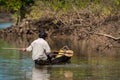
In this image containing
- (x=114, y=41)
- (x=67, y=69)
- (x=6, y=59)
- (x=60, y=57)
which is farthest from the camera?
(x=114, y=41)

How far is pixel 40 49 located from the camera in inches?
909

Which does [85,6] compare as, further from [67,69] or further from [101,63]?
[67,69]

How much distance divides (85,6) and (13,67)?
1881 centimetres

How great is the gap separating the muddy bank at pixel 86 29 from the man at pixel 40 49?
1085 centimetres

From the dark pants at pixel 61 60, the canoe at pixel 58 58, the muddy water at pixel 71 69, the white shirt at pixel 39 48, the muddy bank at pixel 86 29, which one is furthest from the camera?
the muddy bank at pixel 86 29

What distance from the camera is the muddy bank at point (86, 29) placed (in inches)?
1412

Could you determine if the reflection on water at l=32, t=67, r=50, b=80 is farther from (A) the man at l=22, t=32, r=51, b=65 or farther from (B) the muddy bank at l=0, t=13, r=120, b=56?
(B) the muddy bank at l=0, t=13, r=120, b=56

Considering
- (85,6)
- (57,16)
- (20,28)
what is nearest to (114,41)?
(85,6)

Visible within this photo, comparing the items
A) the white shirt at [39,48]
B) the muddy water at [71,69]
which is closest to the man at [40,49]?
the white shirt at [39,48]

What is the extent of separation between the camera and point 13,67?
23.4 metres

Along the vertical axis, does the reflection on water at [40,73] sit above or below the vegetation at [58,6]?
below

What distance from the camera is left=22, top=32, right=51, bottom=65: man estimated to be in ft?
75.7

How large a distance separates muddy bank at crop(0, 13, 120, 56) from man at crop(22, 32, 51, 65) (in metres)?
10.8

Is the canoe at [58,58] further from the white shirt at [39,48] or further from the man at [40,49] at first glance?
the white shirt at [39,48]
